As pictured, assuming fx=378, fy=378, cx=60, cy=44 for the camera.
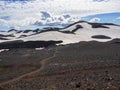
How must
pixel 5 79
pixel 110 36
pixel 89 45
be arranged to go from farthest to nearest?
pixel 110 36
pixel 89 45
pixel 5 79

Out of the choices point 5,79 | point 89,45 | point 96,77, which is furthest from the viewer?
point 89,45

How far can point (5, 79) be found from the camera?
60781mm

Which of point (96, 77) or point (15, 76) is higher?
point (96, 77)

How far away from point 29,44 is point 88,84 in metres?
123

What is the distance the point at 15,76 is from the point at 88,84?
2346 centimetres

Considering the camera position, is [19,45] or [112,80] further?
[19,45]

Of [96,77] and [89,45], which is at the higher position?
[96,77]

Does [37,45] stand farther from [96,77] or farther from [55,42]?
[96,77]

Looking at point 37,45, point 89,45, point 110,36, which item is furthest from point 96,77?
point 110,36

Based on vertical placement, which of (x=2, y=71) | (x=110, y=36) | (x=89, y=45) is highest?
(x=2, y=71)

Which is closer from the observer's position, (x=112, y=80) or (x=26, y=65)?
(x=112, y=80)

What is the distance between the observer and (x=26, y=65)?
79.2 m

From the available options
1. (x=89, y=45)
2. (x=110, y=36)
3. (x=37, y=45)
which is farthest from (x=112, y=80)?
(x=110, y=36)

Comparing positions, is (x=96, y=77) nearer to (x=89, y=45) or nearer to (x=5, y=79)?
(x=5, y=79)
